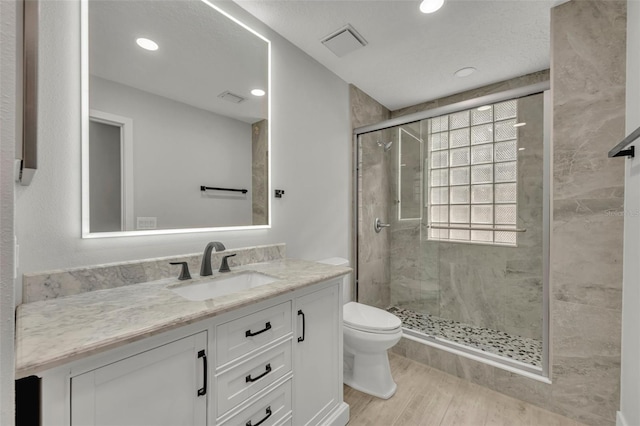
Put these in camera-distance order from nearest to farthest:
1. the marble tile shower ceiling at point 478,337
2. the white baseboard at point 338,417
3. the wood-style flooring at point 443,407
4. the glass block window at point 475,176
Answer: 1. the white baseboard at point 338,417
2. the wood-style flooring at point 443,407
3. the marble tile shower ceiling at point 478,337
4. the glass block window at point 475,176

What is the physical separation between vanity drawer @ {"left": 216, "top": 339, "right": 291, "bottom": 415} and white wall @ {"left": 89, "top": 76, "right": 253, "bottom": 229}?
798 mm

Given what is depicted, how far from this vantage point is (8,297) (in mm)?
349

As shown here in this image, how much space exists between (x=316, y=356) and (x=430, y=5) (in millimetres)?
2116

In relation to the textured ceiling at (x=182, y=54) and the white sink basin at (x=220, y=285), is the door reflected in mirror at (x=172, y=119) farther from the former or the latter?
the white sink basin at (x=220, y=285)

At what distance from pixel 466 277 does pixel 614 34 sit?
2.05 m

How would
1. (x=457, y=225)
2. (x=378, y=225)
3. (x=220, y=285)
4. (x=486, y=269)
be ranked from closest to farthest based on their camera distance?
(x=220, y=285) → (x=486, y=269) → (x=457, y=225) → (x=378, y=225)

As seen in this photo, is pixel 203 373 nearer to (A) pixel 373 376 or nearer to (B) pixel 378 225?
(A) pixel 373 376

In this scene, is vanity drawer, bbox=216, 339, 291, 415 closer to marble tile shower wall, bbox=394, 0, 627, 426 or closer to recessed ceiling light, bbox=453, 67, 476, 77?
marble tile shower wall, bbox=394, 0, 627, 426

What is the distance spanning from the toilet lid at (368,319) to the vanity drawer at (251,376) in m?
0.74

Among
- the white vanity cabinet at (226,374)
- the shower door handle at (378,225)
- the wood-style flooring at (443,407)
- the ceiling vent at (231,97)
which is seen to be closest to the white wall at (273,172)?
the ceiling vent at (231,97)

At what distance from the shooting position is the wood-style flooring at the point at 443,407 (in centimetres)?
159

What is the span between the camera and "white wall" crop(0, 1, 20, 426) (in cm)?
34

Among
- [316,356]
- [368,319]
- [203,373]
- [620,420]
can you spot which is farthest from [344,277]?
[620,420]

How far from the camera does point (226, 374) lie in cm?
97
